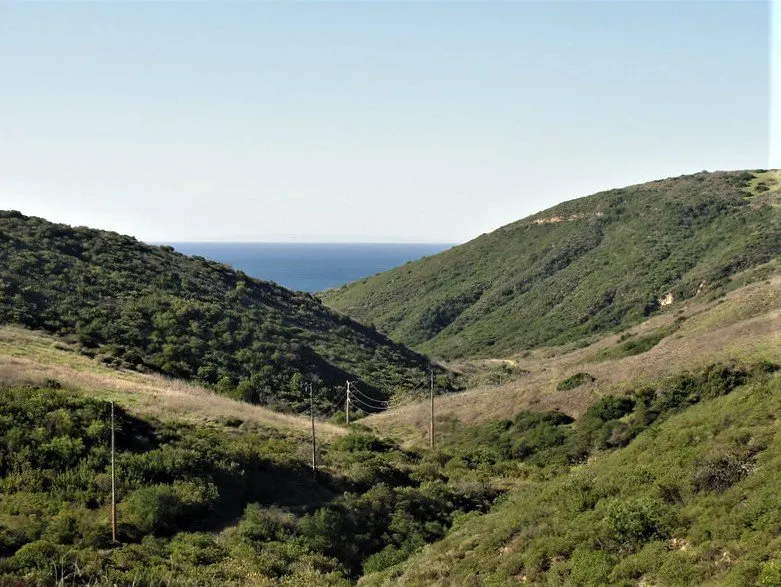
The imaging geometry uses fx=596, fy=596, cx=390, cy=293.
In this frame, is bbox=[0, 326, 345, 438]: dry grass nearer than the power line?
Yes

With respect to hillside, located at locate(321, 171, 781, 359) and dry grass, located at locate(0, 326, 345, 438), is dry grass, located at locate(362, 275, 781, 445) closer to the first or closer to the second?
dry grass, located at locate(0, 326, 345, 438)

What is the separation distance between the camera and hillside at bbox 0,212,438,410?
4012cm

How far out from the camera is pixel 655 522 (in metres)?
12.5

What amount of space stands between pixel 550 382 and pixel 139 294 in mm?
32558

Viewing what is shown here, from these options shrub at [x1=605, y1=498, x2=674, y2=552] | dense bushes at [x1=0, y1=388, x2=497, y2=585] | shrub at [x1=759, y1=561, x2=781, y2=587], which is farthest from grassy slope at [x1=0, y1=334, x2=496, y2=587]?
shrub at [x1=759, y1=561, x2=781, y2=587]

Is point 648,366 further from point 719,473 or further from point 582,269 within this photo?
→ point 582,269

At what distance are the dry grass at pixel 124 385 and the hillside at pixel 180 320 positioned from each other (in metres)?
2.85

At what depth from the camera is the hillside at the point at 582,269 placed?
74812mm

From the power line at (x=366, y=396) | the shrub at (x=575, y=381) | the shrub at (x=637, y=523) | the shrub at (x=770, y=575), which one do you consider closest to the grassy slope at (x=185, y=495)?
the shrub at (x=637, y=523)

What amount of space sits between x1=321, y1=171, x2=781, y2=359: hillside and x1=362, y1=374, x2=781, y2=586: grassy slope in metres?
49.5

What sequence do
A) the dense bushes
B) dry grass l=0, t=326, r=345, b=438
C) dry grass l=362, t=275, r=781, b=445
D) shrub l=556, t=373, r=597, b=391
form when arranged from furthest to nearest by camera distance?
1. shrub l=556, t=373, r=597, b=391
2. dry grass l=362, t=275, r=781, b=445
3. dry grass l=0, t=326, r=345, b=438
4. the dense bushes

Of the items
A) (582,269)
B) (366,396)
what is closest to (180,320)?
(366,396)

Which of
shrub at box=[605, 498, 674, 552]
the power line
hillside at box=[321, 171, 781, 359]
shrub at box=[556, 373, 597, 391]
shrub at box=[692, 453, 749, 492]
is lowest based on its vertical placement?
the power line

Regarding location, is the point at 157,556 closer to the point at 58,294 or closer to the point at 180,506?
the point at 180,506
